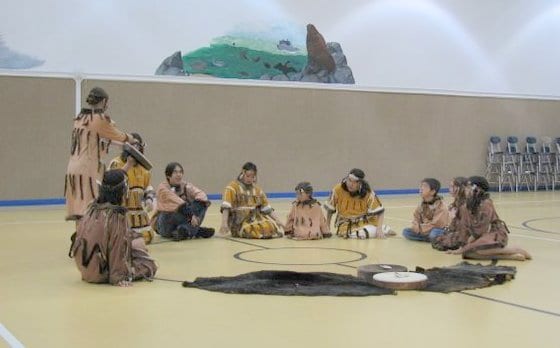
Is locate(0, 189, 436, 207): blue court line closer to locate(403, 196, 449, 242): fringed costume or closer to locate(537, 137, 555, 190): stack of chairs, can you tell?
locate(537, 137, 555, 190): stack of chairs

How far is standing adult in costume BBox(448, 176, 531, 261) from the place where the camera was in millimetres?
Answer: 7199

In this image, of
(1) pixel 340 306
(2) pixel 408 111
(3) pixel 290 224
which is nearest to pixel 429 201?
(3) pixel 290 224

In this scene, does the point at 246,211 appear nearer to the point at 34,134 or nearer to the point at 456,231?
the point at 456,231

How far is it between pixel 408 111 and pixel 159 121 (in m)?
5.64

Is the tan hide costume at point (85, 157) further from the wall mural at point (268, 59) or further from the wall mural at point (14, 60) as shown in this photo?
the wall mural at point (268, 59)

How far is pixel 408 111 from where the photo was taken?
16609 millimetres

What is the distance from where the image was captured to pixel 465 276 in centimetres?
598

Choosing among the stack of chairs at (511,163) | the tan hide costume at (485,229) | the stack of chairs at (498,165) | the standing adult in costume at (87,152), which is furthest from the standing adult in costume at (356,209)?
the stack of chairs at (511,163)

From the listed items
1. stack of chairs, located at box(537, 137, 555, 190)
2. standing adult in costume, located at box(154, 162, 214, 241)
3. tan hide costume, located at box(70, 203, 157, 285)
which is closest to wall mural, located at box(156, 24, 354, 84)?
standing adult in costume, located at box(154, 162, 214, 241)

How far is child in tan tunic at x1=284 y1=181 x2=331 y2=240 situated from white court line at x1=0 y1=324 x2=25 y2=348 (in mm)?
4938

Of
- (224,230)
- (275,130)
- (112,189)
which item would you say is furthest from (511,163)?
(112,189)

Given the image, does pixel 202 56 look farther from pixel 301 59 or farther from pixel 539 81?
pixel 539 81

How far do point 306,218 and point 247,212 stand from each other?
0.72 m

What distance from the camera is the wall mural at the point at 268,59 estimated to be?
46.4 ft
